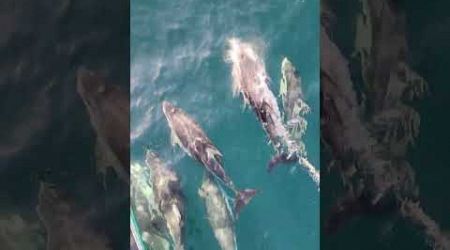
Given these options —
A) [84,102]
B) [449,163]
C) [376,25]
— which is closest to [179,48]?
[84,102]

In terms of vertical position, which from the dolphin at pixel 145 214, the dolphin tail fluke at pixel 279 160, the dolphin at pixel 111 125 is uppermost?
the dolphin at pixel 111 125

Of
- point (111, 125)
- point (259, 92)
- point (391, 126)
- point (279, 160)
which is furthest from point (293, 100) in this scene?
point (111, 125)

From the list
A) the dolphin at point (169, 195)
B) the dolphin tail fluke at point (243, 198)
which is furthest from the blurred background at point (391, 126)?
the dolphin at point (169, 195)

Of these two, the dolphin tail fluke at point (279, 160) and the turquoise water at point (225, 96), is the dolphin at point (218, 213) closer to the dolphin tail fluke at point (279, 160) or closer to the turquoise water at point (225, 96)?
the turquoise water at point (225, 96)

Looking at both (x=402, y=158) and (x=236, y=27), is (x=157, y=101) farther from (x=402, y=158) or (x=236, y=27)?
(x=402, y=158)

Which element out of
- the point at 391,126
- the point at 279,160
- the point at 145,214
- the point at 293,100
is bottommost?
the point at 145,214

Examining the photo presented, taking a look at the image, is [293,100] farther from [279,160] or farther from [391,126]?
[391,126]
